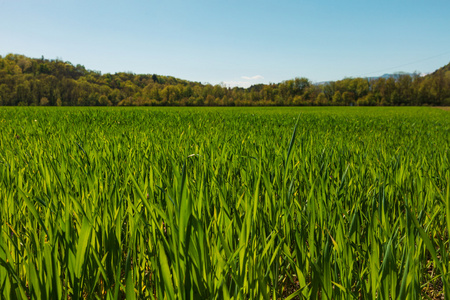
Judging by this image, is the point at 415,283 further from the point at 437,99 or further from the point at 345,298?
the point at 437,99

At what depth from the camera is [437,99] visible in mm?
81500

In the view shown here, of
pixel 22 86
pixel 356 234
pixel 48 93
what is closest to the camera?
pixel 356 234

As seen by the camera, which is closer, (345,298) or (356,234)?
(345,298)

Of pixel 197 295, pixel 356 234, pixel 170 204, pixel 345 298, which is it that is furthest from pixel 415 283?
pixel 170 204

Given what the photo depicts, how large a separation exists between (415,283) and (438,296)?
24.9 inches

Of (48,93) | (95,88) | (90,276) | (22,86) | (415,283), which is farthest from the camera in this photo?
(95,88)

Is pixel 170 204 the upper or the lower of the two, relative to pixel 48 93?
lower

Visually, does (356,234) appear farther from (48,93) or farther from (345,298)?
(48,93)

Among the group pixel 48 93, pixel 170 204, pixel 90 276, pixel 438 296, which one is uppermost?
pixel 48 93

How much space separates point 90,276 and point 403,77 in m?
110

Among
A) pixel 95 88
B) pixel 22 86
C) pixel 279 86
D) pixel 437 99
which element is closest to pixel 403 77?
pixel 437 99

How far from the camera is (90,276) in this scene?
96 centimetres

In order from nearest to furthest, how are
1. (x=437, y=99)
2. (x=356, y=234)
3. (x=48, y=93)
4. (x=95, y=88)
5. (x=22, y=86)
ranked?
(x=356, y=234)
(x=437, y=99)
(x=22, y=86)
(x=48, y=93)
(x=95, y=88)

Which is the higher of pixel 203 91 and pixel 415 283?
pixel 203 91
